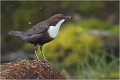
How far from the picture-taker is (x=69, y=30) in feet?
35.7

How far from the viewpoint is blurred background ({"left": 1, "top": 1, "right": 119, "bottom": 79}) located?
10398 millimetres

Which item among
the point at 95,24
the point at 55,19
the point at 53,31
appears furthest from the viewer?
the point at 95,24

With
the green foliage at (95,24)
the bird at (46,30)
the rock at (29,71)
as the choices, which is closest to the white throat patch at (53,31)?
the bird at (46,30)

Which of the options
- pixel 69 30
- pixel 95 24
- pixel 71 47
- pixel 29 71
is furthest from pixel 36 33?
pixel 95 24

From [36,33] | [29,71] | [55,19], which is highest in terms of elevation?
[55,19]

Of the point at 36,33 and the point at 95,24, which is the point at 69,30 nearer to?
the point at 95,24

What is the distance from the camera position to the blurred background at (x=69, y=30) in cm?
1040

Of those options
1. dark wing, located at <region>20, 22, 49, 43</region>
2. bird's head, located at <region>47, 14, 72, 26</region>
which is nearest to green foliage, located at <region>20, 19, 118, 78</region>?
dark wing, located at <region>20, 22, 49, 43</region>

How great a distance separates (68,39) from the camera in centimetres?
1068

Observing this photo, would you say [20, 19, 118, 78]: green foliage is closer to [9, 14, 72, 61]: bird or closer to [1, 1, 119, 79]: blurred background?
[1, 1, 119, 79]: blurred background

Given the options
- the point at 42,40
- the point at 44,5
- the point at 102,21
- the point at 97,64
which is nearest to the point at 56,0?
the point at 44,5

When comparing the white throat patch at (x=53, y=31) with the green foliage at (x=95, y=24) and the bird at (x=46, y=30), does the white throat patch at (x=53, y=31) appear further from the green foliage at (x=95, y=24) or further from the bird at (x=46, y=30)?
the green foliage at (x=95, y=24)

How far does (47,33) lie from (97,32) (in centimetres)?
595

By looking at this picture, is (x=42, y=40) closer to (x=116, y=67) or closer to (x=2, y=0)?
(x=116, y=67)
